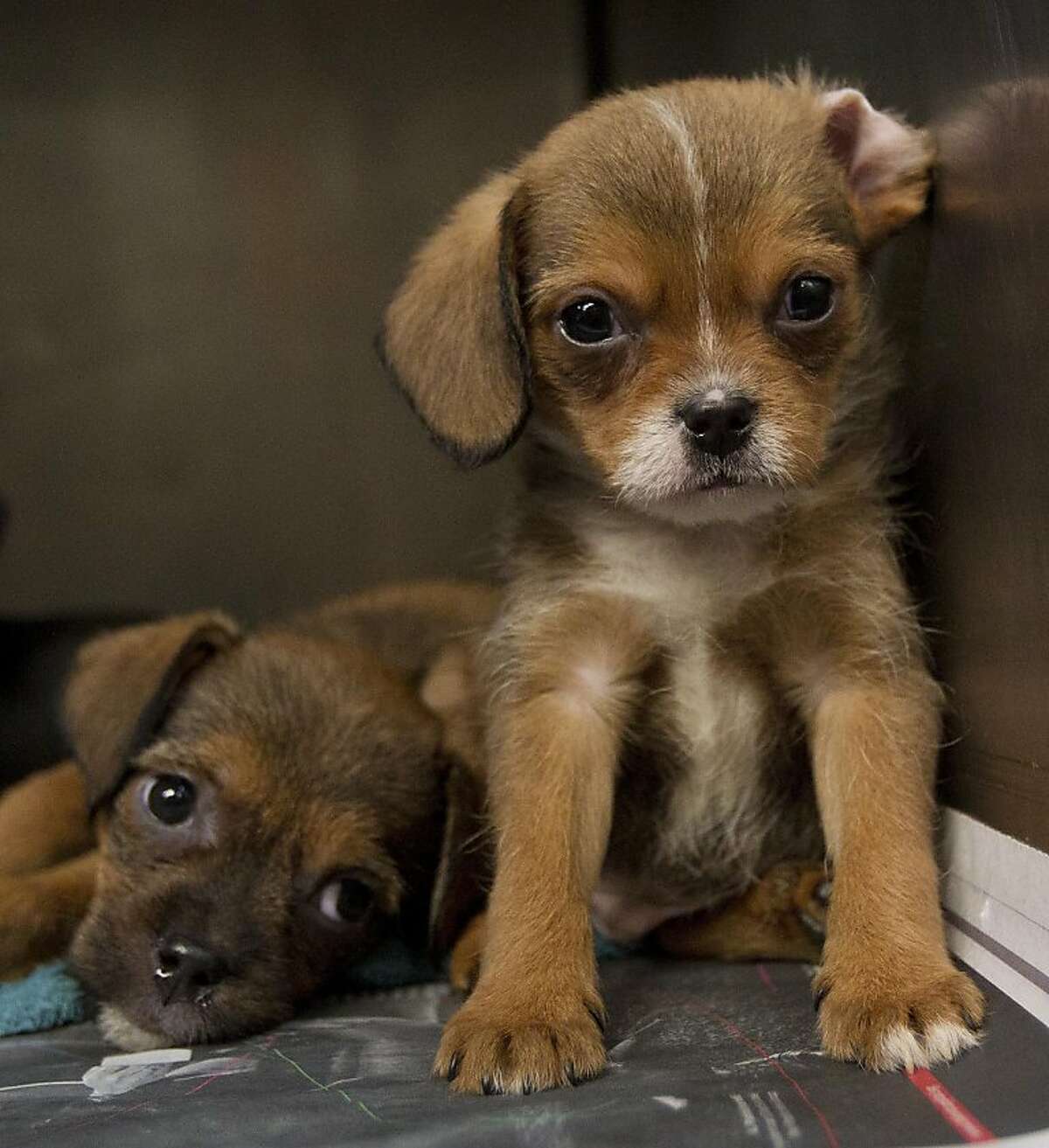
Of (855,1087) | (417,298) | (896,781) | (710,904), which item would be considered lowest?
(710,904)

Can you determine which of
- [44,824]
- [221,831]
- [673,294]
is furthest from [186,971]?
[673,294]

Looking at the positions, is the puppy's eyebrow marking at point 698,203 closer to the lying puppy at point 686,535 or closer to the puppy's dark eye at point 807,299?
the lying puppy at point 686,535

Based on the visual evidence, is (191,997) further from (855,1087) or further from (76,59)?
(76,59)

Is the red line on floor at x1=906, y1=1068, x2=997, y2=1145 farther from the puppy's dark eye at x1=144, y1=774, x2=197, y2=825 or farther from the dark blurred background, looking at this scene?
the dark blurred background

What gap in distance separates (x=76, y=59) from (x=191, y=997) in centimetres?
287

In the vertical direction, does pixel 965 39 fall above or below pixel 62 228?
above

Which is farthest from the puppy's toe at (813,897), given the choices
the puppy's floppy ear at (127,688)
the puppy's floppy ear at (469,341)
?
the puppy's floppy ear at (127,688)

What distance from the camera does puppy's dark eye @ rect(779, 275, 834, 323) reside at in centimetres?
228

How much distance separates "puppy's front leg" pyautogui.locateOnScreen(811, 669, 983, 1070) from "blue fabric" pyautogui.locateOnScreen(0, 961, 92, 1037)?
1396 mm

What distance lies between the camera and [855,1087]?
178cm

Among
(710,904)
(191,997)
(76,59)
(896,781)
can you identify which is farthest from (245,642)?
(76,59)

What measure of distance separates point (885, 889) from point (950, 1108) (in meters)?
0.48

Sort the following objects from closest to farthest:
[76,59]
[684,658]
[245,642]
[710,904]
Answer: [684,658] < [710,904] < [245,642] < [76,59]

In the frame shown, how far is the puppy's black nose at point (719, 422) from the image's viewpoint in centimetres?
210
